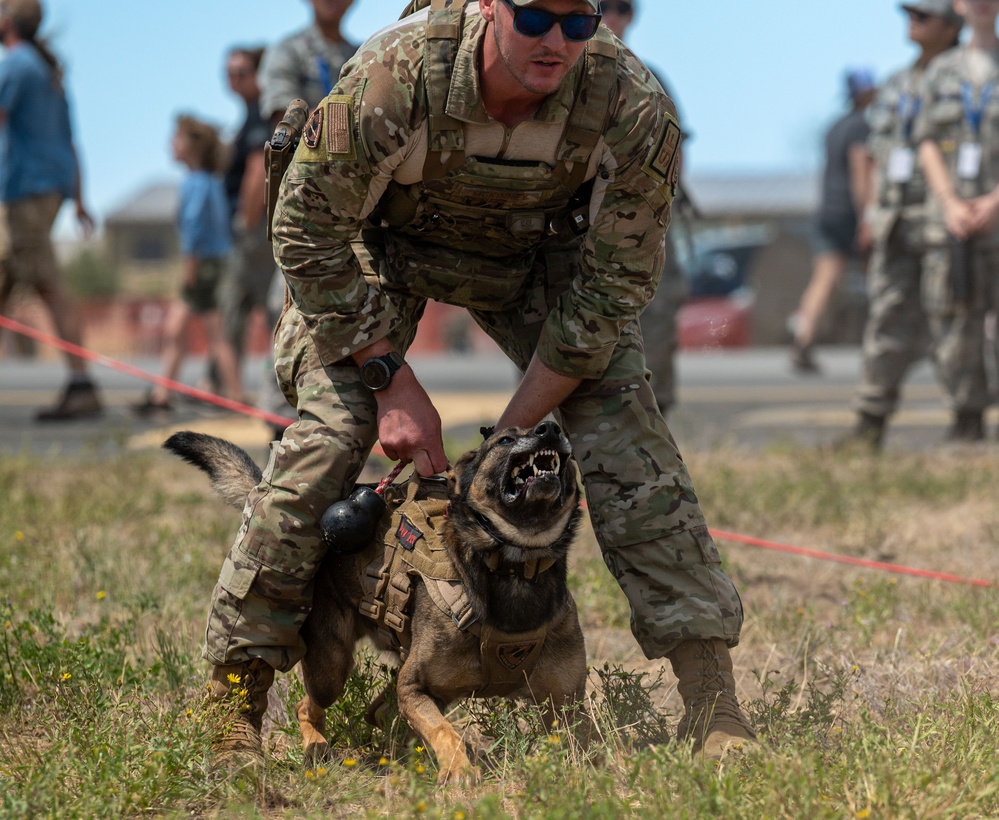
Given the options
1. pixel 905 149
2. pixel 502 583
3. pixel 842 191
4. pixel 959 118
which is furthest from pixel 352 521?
pixel 842 191

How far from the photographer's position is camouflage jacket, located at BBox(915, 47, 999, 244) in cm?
773

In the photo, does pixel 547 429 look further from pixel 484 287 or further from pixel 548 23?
pixel 548 23

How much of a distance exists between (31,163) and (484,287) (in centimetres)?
620

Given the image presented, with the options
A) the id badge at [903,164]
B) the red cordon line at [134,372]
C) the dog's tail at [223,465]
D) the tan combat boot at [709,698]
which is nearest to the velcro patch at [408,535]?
the dog's tail at [223,465]

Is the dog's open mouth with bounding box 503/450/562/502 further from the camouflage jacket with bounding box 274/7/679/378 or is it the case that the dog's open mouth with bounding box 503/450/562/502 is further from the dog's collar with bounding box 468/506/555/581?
the camouflage jacket with bounding box 274/7/679/378

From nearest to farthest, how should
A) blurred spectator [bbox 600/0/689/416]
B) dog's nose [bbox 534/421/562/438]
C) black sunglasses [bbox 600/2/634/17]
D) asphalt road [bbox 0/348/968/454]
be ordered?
dog's nose [bbox 534/421/562/438], black sunglasses [bbox 600/2/634/17], blurred spectator [bbox 600/0/689/416], asphalt road [bbox 0/348/968/454]

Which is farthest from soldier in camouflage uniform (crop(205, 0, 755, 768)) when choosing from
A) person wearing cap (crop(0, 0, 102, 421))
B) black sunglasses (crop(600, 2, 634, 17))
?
person wearing cap (crop(0, 0, 102, 421))

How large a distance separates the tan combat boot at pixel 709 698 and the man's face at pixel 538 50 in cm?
143

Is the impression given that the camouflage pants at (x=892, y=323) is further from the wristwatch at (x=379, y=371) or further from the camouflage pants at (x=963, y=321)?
the wristwatch at (x=379, y=371)

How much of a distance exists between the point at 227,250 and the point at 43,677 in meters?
7.18

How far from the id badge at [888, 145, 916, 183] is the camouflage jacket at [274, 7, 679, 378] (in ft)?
16.6

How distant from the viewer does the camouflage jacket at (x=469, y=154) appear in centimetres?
323

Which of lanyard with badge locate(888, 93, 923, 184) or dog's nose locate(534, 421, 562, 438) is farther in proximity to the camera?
lanyard with badge locate(888, 93, 923, 184)

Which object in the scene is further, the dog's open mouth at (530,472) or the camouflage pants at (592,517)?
the camouflage pants at (592,517)
